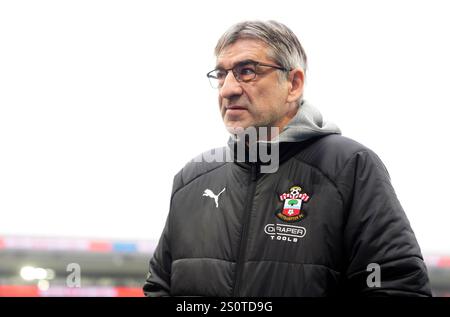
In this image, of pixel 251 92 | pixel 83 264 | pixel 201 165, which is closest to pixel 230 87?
pixel 251 92

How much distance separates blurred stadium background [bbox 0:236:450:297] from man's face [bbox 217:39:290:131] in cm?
1080

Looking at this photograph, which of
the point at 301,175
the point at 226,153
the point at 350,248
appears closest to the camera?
the point at 350,248

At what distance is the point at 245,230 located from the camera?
1.78 m

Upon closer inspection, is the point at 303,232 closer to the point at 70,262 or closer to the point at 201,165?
the point at 201,165

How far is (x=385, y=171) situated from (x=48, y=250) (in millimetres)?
12978

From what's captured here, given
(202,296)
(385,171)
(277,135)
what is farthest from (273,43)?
(202,296)

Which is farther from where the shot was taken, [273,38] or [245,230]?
[273,38]

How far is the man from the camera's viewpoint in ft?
5.38

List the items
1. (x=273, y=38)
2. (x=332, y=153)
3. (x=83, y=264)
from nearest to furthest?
1. (x=332, y=153)
2. (x=273, y=38)
3. (x=83, y=264)

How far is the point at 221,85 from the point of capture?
1941 millimetres

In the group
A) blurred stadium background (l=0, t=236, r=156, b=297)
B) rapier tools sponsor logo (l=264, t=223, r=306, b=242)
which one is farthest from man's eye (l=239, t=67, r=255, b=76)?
blurred stadium background (l=0, t=236, r=156, b=297)

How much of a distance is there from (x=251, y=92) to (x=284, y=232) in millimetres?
468

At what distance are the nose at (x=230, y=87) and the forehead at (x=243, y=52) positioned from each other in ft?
0.14
